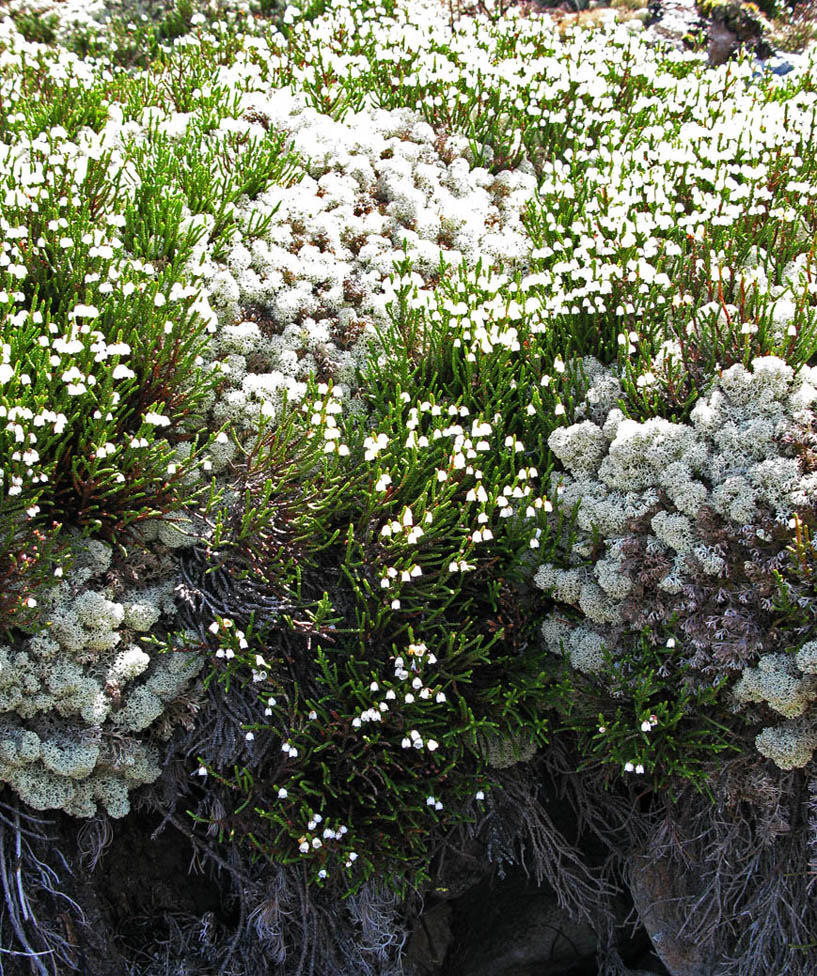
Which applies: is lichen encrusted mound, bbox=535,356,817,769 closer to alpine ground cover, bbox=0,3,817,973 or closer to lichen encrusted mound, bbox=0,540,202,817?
alpine ground cover, bbox=0,3,817,973

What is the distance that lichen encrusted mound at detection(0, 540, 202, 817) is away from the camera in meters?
3.30

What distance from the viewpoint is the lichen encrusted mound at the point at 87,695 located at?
3.30m

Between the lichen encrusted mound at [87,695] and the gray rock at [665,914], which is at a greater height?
the lichen encrusted mound at [87,695]

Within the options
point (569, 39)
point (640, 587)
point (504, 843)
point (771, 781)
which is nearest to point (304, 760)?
point (504, 843)

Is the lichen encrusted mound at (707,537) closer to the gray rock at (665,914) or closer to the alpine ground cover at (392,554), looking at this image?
the alpine ground cover at (392,554)

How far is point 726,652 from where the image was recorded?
10.9 feet

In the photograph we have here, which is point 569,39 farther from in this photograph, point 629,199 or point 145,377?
point 145,377

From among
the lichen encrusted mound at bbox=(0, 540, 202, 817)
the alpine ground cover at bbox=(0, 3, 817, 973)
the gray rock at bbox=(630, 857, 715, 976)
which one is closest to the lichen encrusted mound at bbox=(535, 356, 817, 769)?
the alpine ground cover at bbox=(0, 3, 817, 973)

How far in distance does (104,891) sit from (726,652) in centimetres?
269

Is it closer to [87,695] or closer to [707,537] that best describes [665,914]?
[707,537]

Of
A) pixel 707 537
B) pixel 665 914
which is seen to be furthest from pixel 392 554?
pixel 665 914

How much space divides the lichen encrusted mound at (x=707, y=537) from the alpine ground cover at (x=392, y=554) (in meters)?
0.01

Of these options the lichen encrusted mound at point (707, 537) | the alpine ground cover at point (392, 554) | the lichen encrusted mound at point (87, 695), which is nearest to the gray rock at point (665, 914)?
the alpine ground cover at point (392, 554)

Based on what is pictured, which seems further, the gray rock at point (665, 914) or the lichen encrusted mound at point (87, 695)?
the gray rock at point (665, 914)
